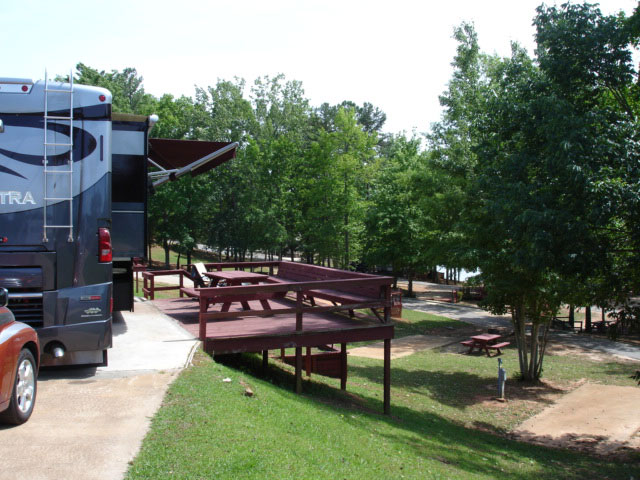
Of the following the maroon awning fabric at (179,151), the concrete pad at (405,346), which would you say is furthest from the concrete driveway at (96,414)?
the concrete pad at (405,346)

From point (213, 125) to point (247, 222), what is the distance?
760 cm

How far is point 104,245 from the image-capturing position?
682 centimetres

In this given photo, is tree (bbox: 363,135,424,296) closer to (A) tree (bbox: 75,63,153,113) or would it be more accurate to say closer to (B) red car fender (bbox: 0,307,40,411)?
(A) tree (bbox: 75,63,153,113)

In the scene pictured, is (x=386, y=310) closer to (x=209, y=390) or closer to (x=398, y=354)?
(x=209, y=390)

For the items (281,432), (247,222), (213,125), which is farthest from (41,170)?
(213,125)

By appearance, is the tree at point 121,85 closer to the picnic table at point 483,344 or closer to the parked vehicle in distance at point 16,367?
the picnic table at point 483,344

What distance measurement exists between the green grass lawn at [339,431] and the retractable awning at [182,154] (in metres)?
4.09

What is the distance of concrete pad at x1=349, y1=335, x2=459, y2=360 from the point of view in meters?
19.2

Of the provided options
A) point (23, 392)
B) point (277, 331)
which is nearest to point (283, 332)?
point (277, 331)

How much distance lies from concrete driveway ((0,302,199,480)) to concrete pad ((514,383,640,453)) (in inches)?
292

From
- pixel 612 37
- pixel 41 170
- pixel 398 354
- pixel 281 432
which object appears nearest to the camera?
pixel 281 432

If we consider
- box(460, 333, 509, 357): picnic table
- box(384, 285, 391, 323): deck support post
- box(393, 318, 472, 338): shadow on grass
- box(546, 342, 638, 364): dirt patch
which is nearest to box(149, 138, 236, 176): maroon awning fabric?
box(384, 285, 391, 323): deck support post

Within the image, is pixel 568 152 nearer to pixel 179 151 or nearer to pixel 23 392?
pixel 179 151

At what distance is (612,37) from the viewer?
10.1m
